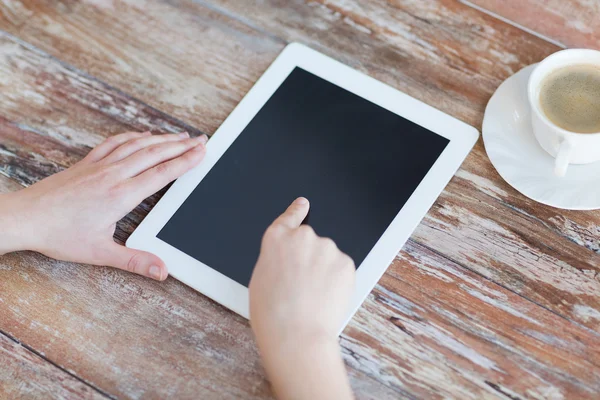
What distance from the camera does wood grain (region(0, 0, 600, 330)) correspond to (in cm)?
87

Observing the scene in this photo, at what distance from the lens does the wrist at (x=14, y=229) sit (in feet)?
2.61

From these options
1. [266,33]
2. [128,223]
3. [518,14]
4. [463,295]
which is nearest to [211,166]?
[128,223]

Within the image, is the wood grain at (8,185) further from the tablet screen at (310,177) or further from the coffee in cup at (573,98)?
the coffee in cup at (573,98)

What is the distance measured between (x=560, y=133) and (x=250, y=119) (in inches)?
16.1

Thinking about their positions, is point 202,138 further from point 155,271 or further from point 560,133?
point 560,133

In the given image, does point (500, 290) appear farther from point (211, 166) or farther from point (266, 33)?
point (266, 33)

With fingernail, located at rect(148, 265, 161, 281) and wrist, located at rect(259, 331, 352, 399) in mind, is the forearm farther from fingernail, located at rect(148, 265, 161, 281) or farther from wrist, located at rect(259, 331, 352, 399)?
fingernail, located at rect(148, 265, 161, 281)

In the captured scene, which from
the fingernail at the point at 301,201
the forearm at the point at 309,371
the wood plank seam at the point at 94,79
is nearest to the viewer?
the forearm at the point at 309,371

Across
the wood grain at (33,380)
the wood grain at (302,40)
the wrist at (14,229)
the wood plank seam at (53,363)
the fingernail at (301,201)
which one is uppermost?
the wood grain at (302,40)

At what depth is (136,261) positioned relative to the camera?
2.57 ft

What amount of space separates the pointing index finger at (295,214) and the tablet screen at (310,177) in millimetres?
36

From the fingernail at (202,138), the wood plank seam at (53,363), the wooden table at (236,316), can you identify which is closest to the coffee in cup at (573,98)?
the wooden table at (236,316)

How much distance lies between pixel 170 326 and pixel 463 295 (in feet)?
1.21

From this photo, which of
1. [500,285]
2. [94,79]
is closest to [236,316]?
[500,285]
